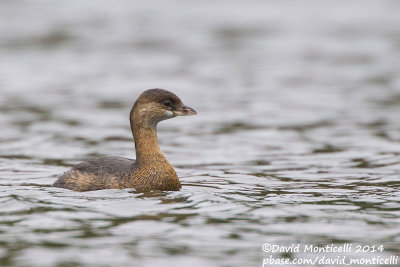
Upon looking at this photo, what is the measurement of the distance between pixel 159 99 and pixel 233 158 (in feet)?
12.6

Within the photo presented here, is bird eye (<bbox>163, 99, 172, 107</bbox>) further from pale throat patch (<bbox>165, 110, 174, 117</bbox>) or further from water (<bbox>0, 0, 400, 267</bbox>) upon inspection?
water (<bbox>0, 0, 400, 267</bbox>)

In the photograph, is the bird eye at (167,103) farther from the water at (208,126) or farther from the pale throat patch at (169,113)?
the water at (208,126)

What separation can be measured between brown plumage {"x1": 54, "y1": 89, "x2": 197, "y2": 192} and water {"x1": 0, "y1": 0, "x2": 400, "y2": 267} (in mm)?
178

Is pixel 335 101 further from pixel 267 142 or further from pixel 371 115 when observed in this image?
pixel 267 142

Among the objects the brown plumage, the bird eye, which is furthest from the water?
the bird eye

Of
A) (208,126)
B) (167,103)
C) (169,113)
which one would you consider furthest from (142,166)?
(208,126)

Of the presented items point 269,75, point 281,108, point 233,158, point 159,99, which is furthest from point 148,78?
point 159,99

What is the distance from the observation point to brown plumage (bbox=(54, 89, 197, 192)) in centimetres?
1136

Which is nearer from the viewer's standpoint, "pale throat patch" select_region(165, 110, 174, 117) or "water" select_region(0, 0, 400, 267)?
"water" select_region(0, 0, 400, 267)

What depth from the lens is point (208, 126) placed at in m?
18.6

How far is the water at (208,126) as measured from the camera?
9414mm

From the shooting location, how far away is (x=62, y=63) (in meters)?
27.2

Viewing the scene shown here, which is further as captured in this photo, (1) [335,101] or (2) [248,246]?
(1) [335,101]

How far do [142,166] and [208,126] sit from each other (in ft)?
23.5
